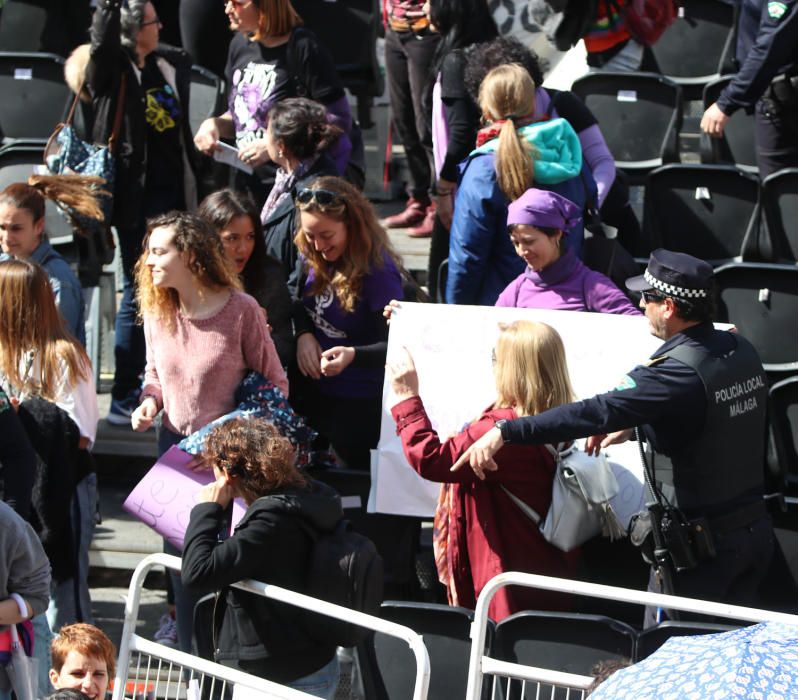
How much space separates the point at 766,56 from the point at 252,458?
3.89 meters

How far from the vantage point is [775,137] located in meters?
7.13

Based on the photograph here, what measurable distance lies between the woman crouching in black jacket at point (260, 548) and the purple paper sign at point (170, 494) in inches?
30.3

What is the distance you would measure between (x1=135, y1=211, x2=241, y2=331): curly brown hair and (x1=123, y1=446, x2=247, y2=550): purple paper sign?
504mm

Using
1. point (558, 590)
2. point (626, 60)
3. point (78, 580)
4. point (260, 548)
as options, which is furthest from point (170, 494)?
point (626, 60)

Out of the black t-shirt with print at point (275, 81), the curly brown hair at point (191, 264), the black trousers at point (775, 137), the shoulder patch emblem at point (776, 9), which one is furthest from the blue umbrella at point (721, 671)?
the black trousers at point (775, 137)

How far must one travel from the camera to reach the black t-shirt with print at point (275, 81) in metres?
6.57

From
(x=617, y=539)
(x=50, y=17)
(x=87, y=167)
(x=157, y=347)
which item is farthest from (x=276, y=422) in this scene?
(x=50, y=17)

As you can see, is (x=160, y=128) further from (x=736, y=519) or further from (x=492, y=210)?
(x=736, y=519)

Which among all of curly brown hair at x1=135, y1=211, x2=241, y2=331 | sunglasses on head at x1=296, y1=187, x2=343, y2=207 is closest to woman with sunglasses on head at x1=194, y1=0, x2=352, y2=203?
sunglasses on head at x1=296, y1=187, x2=343, y2=207

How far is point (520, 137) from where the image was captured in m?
5.56

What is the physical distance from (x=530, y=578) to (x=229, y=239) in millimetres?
2201

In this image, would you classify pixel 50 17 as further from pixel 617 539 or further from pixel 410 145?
pixel 617 539

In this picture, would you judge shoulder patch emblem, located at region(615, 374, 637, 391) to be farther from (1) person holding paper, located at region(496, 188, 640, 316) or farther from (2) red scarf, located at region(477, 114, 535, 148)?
(2) red scarf, located at region(477, 114, 535, 148)

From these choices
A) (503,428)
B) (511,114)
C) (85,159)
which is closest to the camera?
(503,428)
